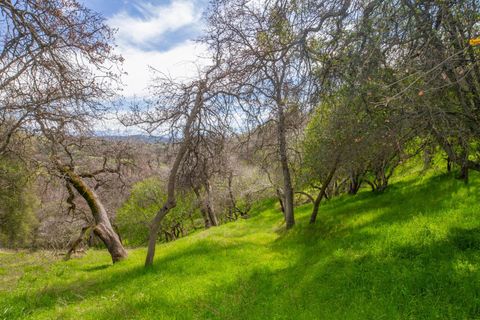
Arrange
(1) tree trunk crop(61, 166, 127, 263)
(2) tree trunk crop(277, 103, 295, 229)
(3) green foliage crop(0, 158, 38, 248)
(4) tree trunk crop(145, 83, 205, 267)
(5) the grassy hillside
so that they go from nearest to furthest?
(5) the grassy hillside < (4) tree trunk crop(145, 83, 205, 267) < (2) tree trunk crop(277, 103, 295, 229) < (1) tree trunk crop(61, 166, 127, 263) < (3) green foliage crop(0, 158, 38, 248)

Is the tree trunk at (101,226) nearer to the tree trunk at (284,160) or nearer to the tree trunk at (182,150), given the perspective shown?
the tree trunk at (182,150)

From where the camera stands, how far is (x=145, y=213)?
41844 millimetres

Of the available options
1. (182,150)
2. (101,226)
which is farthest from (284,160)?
(101,226)

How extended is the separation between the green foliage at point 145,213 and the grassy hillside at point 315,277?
24523 mm

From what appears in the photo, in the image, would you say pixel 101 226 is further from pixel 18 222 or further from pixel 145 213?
pixel 18 222

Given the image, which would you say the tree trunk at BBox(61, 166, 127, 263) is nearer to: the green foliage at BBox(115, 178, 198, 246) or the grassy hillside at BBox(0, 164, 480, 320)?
the grassy hillside at BBox(0, 164, 480, 320)

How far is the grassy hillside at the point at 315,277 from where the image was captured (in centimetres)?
649

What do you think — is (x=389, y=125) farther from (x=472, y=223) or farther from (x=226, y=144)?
(x=226, y=144)

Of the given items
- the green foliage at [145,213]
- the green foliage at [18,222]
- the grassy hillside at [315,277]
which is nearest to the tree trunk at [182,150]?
the grassy hillside at [315,277]

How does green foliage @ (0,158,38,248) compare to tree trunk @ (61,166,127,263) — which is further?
green foliage @ (0,158,38,248)

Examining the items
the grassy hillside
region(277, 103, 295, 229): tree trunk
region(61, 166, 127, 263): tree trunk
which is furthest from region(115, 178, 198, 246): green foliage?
the grassy hillside

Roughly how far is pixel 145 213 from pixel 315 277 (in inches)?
1433

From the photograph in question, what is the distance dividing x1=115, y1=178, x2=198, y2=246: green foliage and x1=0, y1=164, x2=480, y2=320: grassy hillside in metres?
24.5

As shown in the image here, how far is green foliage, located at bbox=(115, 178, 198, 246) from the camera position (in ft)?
126
